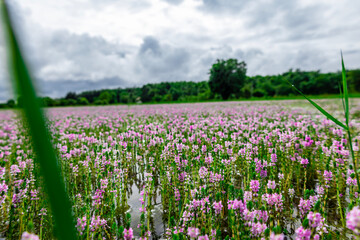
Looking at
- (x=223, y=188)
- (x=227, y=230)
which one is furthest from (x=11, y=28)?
(x=223, y=188)

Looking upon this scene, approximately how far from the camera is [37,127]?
0.99 ft

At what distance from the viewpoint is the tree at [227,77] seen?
55.2 metres

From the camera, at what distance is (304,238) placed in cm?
191

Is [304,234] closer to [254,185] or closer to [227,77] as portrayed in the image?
[254,185]

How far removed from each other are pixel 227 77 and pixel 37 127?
5744 cm

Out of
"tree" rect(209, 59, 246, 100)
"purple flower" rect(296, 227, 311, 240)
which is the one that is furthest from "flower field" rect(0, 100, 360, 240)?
"tree" rect(209, 59, 246, 100)

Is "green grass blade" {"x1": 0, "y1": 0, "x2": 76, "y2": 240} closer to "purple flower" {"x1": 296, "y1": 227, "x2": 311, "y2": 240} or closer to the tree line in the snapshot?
"purple flower" {"x1": 296, "y1": 227, "x2": 311, "y2": 240}

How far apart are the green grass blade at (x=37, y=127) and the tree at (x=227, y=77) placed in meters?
56.6

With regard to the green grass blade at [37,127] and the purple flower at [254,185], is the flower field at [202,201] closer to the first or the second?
the purple flower at [254,185]

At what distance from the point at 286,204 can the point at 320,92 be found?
78224 mm

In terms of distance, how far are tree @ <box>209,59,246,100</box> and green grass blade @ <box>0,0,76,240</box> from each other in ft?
186

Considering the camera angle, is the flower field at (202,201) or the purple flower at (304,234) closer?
the purple flower at (304,234)

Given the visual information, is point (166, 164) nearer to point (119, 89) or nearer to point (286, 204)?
point (286, 204)

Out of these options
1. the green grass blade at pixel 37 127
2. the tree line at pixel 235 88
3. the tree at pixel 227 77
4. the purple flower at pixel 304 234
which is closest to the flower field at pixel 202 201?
the purple flower at pixel 304 234
